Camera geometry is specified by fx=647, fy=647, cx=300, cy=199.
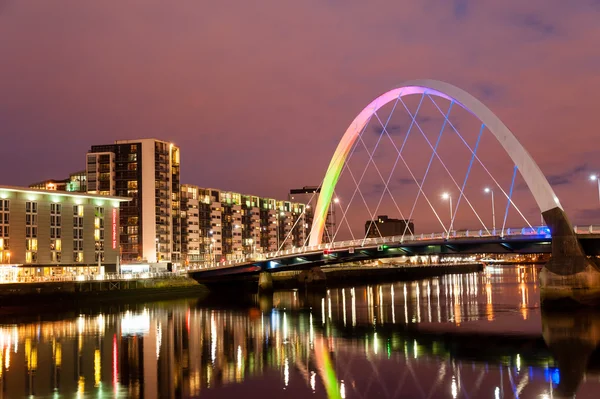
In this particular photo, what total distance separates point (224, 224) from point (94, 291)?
96666 mm

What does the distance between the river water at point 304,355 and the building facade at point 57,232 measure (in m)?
22.5

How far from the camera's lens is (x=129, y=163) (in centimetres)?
12812

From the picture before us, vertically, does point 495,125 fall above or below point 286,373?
above

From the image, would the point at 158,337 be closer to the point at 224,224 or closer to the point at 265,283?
the point at 265,283

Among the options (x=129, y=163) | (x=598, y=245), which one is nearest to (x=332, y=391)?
(x=598, y=245)

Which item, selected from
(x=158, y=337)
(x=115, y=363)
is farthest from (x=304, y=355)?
(x=158, y=337)

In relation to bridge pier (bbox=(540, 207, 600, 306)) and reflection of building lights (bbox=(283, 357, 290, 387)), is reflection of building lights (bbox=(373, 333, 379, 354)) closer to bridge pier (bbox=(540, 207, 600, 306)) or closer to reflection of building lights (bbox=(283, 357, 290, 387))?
reflection of building lights (bbox=(283, 357, 290, 387))

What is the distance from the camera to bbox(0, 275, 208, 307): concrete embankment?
2638 inches

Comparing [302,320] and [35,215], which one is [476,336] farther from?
[35,215]

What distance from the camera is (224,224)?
564 feet

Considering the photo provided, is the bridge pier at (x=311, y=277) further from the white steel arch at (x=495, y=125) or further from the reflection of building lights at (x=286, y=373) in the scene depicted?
the reflection of building lights at (x=286, y=373)

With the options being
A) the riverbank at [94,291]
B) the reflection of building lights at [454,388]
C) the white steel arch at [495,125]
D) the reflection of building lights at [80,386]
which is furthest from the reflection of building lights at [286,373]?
the riverbank at [94,291]

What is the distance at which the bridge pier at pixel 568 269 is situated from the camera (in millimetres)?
53750

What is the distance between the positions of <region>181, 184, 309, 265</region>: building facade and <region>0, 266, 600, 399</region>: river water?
284 feet
